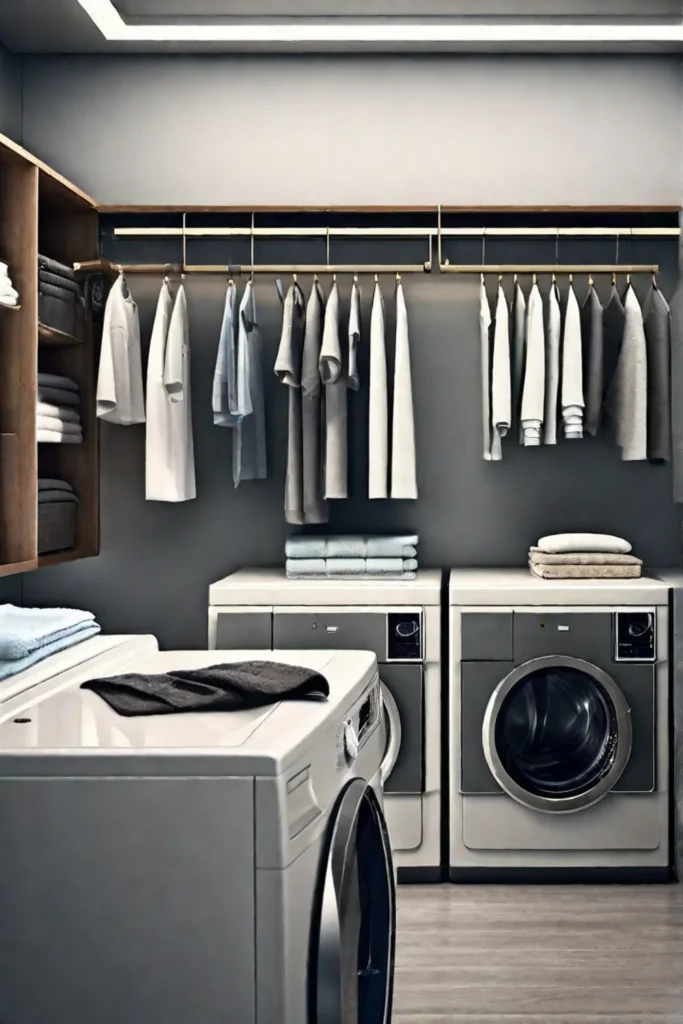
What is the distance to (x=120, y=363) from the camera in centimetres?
370

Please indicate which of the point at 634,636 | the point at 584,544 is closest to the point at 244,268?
the point at 584,544

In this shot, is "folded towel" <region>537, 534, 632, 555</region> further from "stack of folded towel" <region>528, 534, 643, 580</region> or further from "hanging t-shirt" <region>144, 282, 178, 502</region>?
"hanging t-shirt" <region>144, 282, 178, 502</region>

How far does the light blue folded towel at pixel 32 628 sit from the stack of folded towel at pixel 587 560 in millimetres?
1788

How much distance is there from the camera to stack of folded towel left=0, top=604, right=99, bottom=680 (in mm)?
1844

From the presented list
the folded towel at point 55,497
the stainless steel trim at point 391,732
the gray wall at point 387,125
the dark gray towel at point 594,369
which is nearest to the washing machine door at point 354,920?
the stainless steel trim at point 391,732

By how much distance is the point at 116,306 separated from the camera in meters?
3.71

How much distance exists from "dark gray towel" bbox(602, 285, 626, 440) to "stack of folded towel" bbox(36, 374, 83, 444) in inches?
75.7

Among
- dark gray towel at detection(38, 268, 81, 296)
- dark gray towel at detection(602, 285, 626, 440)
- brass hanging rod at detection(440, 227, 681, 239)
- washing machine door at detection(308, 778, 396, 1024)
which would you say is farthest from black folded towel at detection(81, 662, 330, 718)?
brass hanging rod at detection(440, 227, 681, 239)

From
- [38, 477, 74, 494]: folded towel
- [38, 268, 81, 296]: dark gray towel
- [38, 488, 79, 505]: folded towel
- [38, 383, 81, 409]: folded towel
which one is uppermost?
[38, 268, 81, 296]: dark gray towel

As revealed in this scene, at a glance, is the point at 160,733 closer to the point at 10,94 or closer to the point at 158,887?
the point at 158,887

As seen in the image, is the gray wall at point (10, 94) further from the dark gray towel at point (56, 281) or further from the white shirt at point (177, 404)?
the white shirt at point (177, 404)

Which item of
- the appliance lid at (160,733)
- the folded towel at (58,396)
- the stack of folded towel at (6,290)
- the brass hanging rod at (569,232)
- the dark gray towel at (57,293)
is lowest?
the appliance lid at (160,733)

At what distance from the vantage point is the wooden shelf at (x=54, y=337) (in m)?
3.44

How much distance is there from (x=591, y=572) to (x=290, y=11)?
225cm
